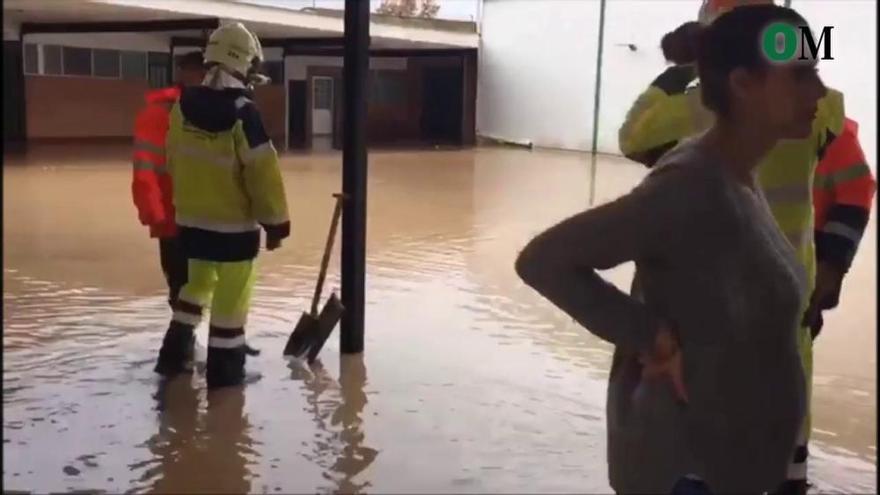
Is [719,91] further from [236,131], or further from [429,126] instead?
[429,126]

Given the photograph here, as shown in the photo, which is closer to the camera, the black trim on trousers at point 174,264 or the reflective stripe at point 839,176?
the reflective stripe at point 839,176

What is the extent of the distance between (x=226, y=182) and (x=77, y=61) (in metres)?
20.4

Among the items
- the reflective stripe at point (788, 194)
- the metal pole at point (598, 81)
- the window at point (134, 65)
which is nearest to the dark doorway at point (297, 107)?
the window at point (134, 65)

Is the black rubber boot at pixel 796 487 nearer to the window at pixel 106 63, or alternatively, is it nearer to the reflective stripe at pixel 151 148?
the reflective stripe at pixel 151 148

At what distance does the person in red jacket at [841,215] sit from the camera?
2756 millimetres

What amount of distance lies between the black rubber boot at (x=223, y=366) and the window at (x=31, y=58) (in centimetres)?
1943

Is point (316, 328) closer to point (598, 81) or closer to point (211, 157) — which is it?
point (211, 157)

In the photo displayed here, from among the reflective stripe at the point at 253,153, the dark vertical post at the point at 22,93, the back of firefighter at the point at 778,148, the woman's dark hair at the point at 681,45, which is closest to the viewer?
the woman's dark hair at the point at 681,45

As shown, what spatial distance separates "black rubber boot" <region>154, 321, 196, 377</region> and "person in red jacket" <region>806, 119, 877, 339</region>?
9.01 feet

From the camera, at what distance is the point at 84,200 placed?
11.0m

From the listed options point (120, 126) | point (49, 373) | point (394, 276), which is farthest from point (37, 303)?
point (120, 126)

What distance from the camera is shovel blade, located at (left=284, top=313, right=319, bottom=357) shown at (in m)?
4.80

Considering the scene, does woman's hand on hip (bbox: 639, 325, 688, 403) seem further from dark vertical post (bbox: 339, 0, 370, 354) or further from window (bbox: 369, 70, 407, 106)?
window (bbox: 369, 70, 407, 106)

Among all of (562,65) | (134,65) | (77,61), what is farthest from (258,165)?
(134,65)
